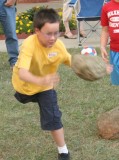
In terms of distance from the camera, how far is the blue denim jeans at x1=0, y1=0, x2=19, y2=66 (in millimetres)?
6516

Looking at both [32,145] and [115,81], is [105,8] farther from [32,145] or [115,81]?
[32,145]

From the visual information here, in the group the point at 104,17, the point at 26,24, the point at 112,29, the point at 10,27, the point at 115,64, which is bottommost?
the point at 26,24

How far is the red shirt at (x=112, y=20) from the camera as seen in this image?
433 centimetres

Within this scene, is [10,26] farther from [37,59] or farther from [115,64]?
[37,59]

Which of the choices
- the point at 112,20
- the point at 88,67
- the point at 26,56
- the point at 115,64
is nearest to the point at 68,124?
the point at 115,64

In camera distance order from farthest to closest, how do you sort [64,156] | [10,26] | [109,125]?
[10,26] → [109,125] → [64,156]

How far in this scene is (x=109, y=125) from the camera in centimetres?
409

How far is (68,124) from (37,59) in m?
1.31

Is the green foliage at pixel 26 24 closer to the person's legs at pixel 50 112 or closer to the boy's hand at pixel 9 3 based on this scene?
the boy's hand at pixel 9 3

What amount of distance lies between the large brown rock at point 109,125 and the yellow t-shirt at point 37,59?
0.80 m

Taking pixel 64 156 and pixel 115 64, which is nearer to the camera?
pixel 64 156

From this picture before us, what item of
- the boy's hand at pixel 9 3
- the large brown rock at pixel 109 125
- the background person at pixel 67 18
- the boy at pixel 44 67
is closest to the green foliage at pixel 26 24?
the background person at pixel 67 18

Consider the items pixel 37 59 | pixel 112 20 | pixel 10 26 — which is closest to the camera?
pixel 37 59

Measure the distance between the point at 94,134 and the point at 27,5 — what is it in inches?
431
